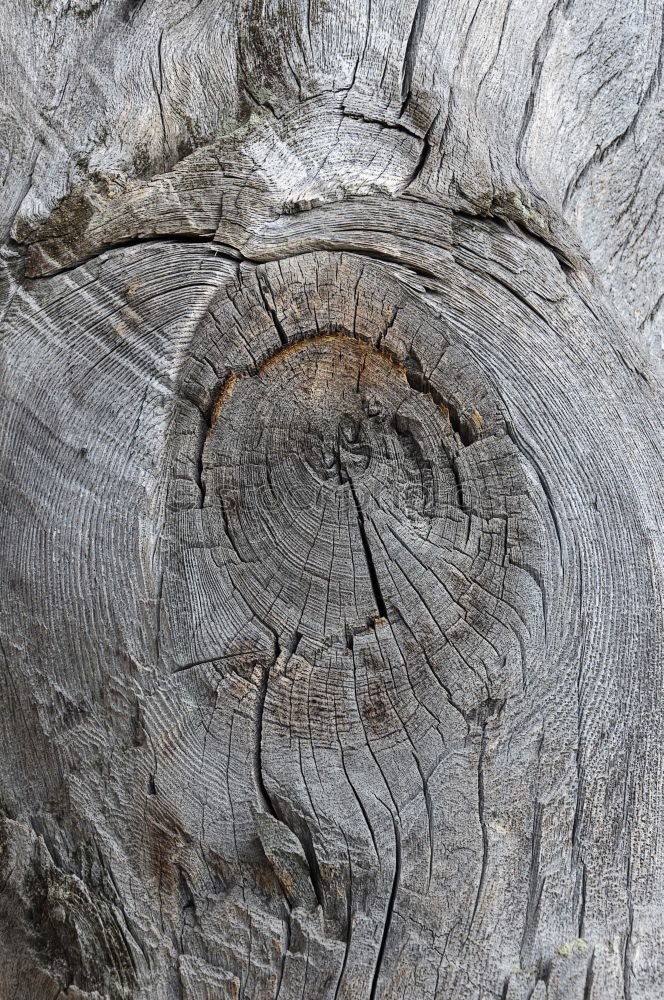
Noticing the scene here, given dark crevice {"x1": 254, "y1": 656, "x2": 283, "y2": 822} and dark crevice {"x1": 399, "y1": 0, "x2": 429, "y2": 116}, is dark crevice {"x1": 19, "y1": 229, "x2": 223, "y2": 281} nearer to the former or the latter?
dark crevice {"x1": 399, "y1": 0, "x2": 429, "y2": 116}

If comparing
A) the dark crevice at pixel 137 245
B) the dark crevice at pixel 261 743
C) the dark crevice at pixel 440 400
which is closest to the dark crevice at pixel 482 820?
the dark crevice at pixel 261 743

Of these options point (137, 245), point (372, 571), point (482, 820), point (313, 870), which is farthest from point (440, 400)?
point (313, 870)

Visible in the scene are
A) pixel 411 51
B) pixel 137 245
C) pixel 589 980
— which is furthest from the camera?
pixel 411 51

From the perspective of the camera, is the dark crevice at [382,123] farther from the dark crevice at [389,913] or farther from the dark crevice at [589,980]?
the dark crevice at [589,980]

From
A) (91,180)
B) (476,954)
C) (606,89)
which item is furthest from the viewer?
(606,89)

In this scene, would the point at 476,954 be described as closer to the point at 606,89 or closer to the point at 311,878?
the point at 311,878

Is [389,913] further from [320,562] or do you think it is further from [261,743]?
[320,562]

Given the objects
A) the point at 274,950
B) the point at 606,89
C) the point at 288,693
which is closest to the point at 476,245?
the point at 606,89

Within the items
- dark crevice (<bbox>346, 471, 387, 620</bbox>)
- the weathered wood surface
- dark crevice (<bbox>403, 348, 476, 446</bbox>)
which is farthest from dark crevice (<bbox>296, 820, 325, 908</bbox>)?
dark crevice (<bbox>403, 348, 476, 446</bbox>)
